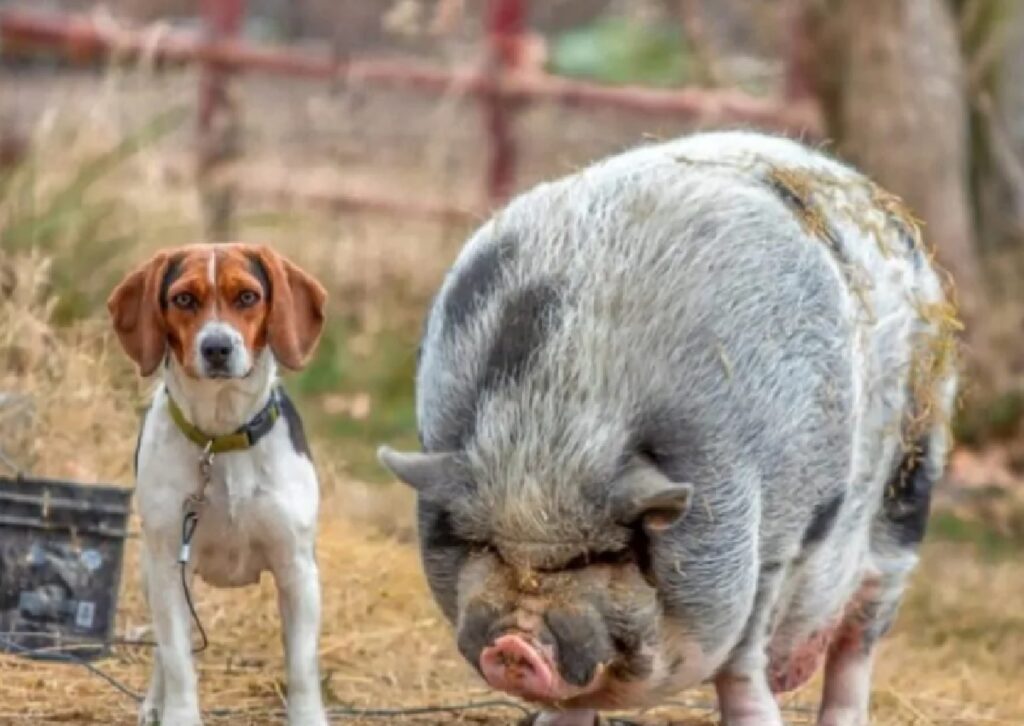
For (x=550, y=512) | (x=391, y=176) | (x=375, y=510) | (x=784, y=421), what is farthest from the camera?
(x=391, y=176)

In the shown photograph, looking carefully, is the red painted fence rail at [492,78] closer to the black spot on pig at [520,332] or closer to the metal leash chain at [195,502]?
the metal leash chain at [195,502]

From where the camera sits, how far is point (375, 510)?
931 cm

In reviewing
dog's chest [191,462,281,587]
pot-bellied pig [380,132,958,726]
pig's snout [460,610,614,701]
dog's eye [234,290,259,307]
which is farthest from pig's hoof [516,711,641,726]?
dog's eye [234,290,259,307]

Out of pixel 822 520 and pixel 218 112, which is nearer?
pixel 822 520

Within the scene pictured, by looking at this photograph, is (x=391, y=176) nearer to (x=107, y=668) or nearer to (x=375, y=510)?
(x=375, y=510)

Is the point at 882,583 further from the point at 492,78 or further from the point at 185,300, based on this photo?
the point at 492,78

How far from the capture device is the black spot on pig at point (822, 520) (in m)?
5.62

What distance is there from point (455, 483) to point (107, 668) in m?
2.13

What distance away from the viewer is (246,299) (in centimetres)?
559

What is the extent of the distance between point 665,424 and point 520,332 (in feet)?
1.16

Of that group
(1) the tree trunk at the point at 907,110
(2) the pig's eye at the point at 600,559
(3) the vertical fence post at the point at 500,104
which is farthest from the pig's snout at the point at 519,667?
(3) the vertical fence post at the point at 500,104

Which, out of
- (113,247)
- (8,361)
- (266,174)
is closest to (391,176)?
(266,174)

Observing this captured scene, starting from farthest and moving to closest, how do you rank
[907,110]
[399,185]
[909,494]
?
[399,185] → [907,110] → [909,494]

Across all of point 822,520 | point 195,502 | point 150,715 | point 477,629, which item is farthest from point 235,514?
point 822,520
